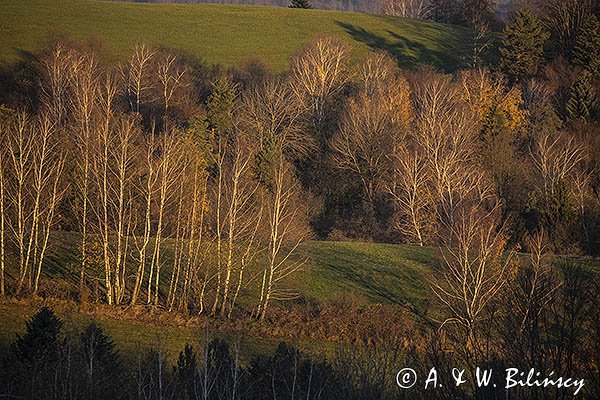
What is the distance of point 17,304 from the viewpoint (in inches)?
1120

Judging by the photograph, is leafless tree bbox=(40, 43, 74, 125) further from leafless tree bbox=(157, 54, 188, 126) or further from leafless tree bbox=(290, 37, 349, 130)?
leafless tree bbox=(290, 37, 349, 130)

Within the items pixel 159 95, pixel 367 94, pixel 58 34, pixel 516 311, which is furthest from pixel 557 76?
pixel 516 311

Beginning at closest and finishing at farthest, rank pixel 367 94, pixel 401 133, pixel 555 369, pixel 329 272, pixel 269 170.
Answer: pixel 555 369
pixel 329 272
pixel 269 170
pixel 401 133
pixel 367 94

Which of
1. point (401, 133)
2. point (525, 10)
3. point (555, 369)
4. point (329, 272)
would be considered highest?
point (525, 10)

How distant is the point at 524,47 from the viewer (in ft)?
230

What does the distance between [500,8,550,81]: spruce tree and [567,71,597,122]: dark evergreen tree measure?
8.47 metres

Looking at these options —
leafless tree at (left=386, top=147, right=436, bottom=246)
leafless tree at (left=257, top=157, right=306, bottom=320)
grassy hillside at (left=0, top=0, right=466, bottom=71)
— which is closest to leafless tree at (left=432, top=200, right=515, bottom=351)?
leafless tree at (left=257, top=157, right=306, bottom=320)

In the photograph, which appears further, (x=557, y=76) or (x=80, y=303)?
(x=557, y=76)

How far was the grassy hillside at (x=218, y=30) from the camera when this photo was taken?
75.2 meters

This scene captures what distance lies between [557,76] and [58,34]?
50.2 m

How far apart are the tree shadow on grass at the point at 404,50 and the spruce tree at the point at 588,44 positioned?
48.4ft

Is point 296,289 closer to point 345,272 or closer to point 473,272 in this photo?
point 345,272

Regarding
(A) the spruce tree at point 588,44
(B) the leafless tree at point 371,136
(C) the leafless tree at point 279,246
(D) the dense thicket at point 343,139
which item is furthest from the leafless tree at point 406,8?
(C) the leafless tree at point 279,246

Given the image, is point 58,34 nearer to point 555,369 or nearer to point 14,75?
point 14,75
